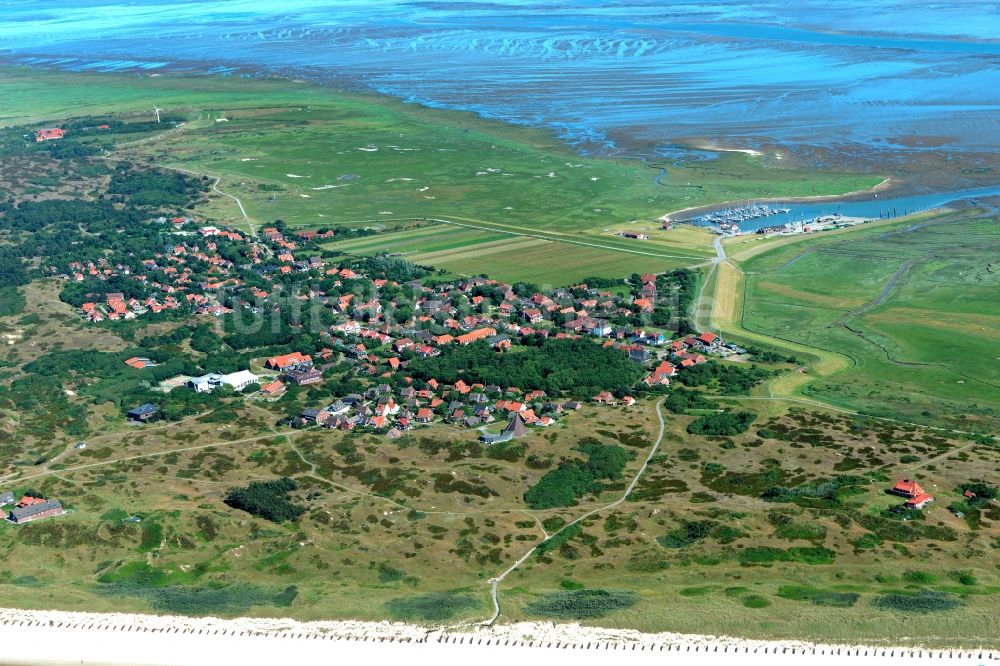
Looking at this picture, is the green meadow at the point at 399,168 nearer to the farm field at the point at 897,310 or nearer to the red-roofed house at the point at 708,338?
Result: the farm field at the point at 897,310

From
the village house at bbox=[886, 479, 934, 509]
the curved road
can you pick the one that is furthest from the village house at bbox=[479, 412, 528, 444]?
the village house at bbox=[886, 479, 934, 509]

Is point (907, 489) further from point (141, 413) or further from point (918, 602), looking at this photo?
point (141, 413)

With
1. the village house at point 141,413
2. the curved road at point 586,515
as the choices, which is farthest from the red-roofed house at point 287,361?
the curved road at point 586,515

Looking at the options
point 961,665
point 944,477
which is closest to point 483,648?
point 961,665

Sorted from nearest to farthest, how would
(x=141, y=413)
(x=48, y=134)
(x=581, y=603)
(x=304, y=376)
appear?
(x=581, y=603), (x=141, y=413), (x=304, y=376), (x=48, y=134)

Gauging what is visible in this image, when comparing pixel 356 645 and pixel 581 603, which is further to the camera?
pixel 581 603

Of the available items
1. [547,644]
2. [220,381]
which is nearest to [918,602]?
[547,644]

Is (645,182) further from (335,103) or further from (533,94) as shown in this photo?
(335,103)
